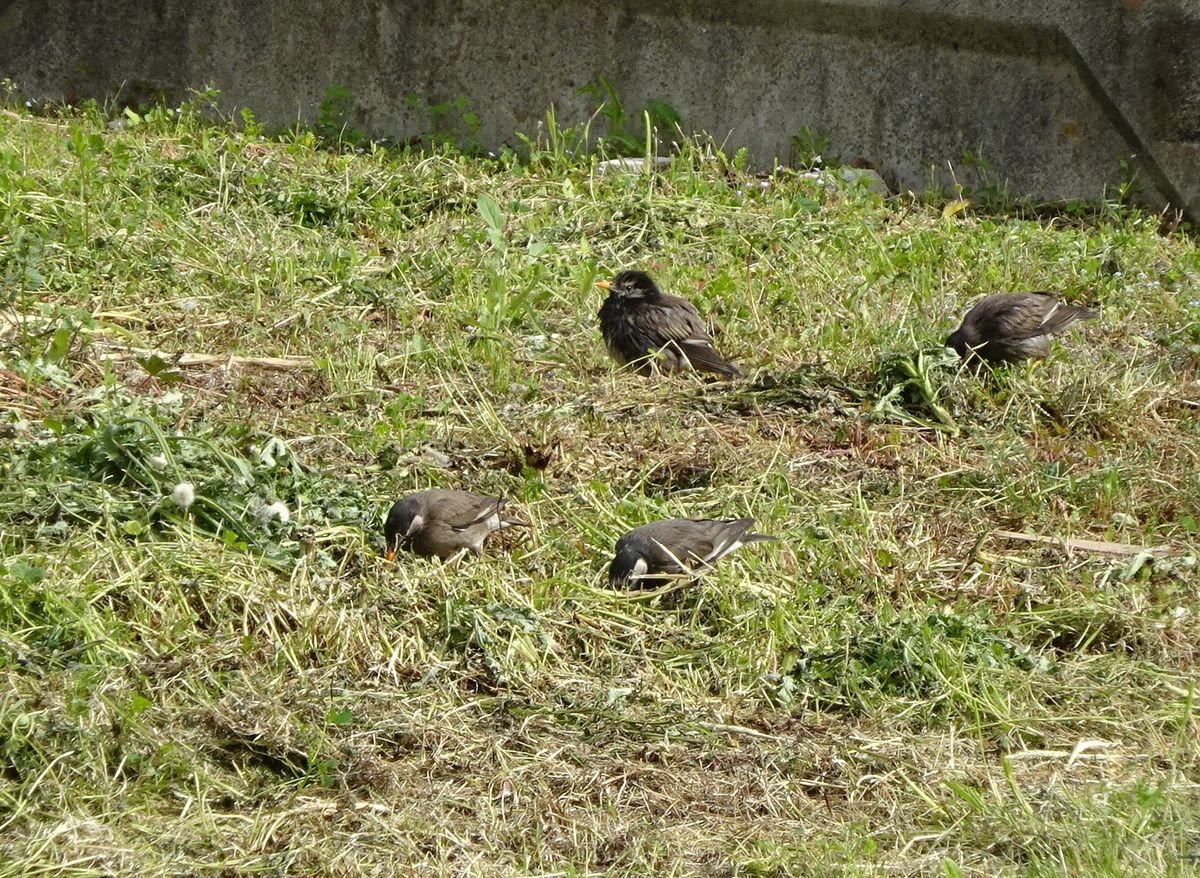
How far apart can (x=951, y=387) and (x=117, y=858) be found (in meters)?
4.61

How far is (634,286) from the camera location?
8.11m

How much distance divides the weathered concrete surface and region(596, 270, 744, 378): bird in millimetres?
3038

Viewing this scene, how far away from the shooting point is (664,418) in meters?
7.17

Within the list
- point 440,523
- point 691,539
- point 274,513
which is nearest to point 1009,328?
point 691,539

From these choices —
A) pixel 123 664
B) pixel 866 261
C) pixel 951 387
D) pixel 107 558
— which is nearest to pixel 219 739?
pixel 123 664

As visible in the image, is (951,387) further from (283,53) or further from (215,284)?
(283,53)

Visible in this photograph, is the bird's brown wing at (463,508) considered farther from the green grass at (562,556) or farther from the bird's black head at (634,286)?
the bird's black head at (634,286)

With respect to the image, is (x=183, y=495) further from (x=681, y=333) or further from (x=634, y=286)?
(x=634, y=286)

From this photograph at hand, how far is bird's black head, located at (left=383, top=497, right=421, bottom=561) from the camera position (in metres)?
5.61

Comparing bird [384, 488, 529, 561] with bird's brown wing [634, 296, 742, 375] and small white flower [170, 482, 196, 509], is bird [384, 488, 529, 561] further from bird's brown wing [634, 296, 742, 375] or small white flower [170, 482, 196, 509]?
bird's brown wing [634, 296, 742, 375]

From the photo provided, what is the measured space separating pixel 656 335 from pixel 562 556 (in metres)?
2.12

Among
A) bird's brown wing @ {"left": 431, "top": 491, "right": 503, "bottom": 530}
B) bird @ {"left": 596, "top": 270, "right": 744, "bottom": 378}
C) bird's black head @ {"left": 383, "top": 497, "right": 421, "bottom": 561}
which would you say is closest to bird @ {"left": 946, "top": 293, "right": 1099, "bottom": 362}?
bird @ {"left": 596, "top": 270, "right": 744, "bottom": 378}

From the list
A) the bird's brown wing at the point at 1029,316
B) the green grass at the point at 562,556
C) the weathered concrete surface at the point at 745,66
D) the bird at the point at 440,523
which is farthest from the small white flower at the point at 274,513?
the weathered concrete surface at the point at 745,66

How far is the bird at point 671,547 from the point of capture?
5523mm
